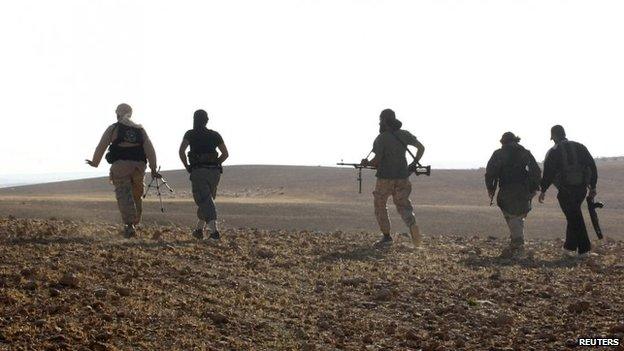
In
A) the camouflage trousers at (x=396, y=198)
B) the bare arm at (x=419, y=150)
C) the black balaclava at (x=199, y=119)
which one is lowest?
the camouflage trousers at (x=396, y=198)

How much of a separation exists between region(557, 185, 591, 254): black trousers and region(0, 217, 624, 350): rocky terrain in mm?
635

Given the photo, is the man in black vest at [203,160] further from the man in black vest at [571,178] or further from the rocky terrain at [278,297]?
the man in black vest at [571,178]

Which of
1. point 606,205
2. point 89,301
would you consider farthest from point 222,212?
point 606,205

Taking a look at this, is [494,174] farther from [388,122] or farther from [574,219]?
[388,122]

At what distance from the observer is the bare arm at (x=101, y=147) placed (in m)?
12.2

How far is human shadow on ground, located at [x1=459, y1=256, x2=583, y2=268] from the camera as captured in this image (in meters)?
12.3

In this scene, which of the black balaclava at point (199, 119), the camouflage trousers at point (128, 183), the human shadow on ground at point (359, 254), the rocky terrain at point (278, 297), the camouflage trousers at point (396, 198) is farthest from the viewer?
the camouflage trousers at point (396, 198)

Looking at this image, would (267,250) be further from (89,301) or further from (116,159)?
(89,301)

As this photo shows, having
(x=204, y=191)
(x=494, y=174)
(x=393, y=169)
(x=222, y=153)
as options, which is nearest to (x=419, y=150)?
(x=393, y=169)

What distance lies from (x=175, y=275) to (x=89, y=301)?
5.91 ft

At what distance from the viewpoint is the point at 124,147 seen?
1234 cm

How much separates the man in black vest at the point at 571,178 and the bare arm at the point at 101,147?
681cm

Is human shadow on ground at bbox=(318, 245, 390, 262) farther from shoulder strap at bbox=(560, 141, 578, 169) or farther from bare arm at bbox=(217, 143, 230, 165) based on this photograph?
shoulder strap at bbox=(560, 141, 578, 169)

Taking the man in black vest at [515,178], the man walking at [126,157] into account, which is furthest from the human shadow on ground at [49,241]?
the man in black vest at [515,178]
